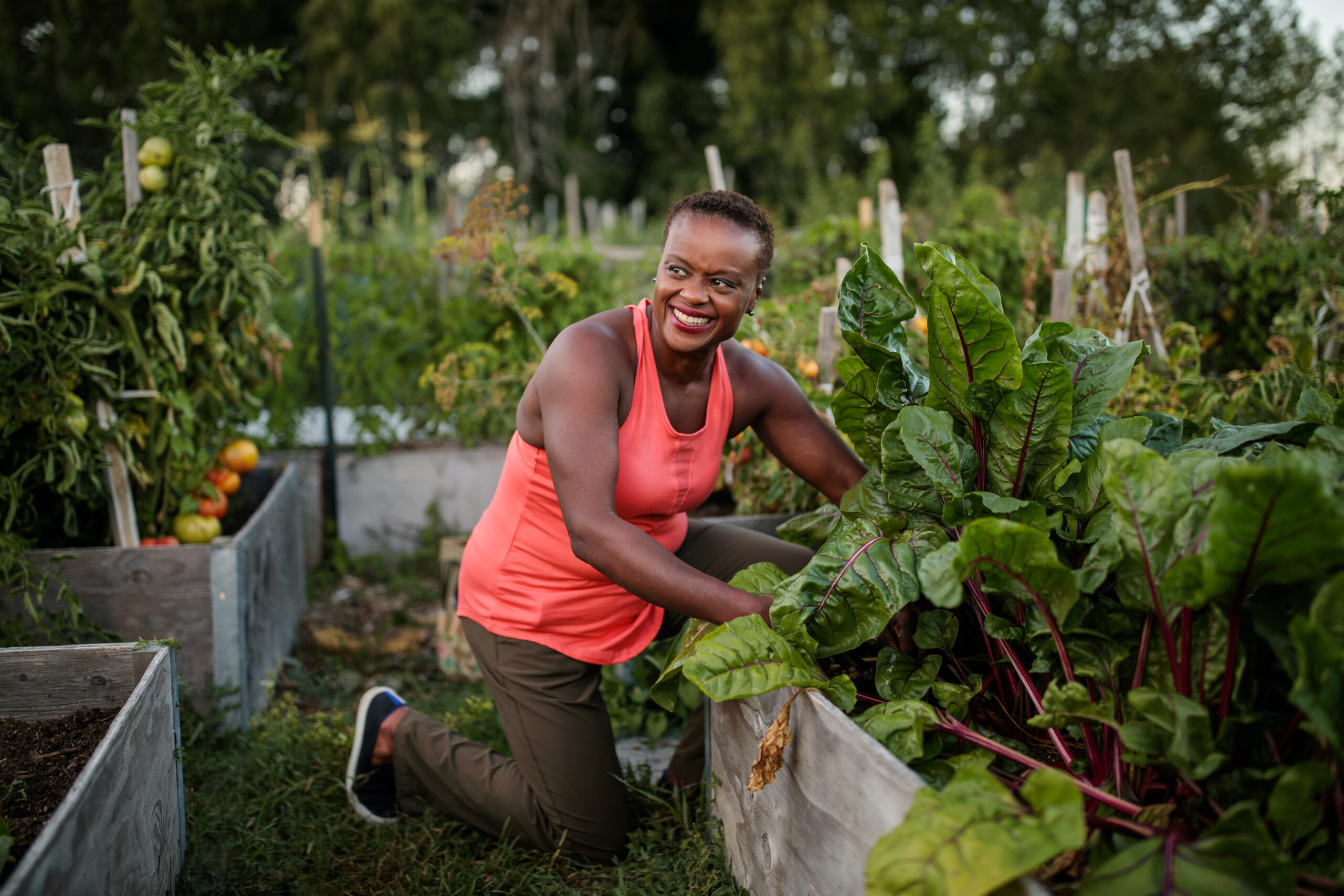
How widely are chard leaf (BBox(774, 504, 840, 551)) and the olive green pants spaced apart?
5 centimetres

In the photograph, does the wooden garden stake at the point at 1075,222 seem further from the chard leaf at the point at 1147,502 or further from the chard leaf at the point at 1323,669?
the chard leaf at the point at 1323,669

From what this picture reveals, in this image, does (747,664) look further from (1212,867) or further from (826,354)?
(826,354)

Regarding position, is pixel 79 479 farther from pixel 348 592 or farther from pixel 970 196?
pixel 970 196

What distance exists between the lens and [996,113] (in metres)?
17.8

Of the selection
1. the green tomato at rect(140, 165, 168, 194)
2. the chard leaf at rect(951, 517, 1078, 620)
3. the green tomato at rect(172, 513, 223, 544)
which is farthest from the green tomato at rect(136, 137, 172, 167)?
the chard leaf at rect(951, 517, 1078, 620)

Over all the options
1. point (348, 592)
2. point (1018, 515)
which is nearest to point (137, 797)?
point (1018, 515)

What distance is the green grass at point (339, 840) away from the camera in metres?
1.96

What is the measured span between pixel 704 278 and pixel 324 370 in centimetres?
304

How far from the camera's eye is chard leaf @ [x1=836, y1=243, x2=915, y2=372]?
5.61 ft

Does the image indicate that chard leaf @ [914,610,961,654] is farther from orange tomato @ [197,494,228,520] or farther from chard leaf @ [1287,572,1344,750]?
orange tomato @ [197,494,228,520]

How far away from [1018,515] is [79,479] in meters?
2.53

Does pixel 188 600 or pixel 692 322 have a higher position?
pixel 692 322

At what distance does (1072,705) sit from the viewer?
1.20 meters

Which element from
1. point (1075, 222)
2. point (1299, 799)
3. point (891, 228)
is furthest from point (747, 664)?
point (1075, 222)
